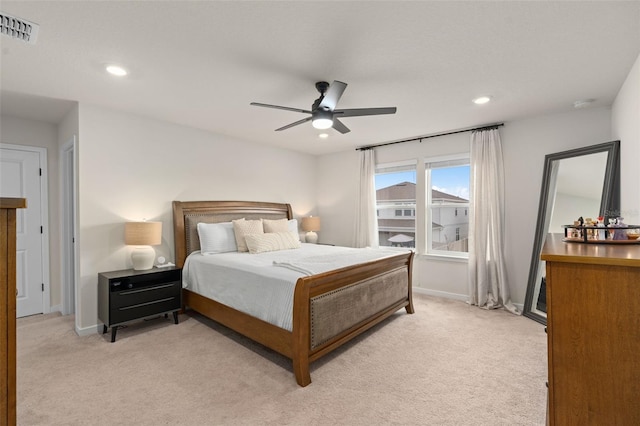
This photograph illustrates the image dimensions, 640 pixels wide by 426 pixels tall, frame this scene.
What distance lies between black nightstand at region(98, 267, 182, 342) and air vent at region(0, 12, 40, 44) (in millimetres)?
2156

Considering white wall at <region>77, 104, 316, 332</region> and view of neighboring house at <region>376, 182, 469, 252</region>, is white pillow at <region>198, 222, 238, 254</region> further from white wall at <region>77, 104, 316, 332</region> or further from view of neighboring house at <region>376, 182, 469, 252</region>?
view of neighboring house at <region>376, 182, 469, 252</region>

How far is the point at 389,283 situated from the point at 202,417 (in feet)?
7.39

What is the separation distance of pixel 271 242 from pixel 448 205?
2.81 meters

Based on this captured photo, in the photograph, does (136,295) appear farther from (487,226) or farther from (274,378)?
(487,226)

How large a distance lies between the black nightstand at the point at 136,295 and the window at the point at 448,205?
3.78 meters

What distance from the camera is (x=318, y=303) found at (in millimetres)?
2490

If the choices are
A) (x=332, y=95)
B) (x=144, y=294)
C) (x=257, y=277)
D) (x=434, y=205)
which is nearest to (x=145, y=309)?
(x=144, y=294)

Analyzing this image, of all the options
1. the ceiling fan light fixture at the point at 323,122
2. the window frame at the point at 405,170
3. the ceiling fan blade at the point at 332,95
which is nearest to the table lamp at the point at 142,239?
the ceiling fan light fixture at the point at 323,122

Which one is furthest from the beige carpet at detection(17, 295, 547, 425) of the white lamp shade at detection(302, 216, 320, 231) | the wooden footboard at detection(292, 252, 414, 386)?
the white lamp shade at detection(302, 216, 320, 231)

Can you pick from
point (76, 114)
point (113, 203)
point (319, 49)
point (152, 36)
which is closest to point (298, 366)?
point (319, 49)

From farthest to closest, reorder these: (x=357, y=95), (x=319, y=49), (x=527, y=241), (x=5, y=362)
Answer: (x=527, y=241) < (x=357, y=95) < (x=319, y=49) < (x=5, y=362)

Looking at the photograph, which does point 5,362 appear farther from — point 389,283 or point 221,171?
point 221,171

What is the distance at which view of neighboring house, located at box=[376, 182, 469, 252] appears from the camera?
470 centimetres

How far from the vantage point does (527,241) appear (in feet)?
13.0
